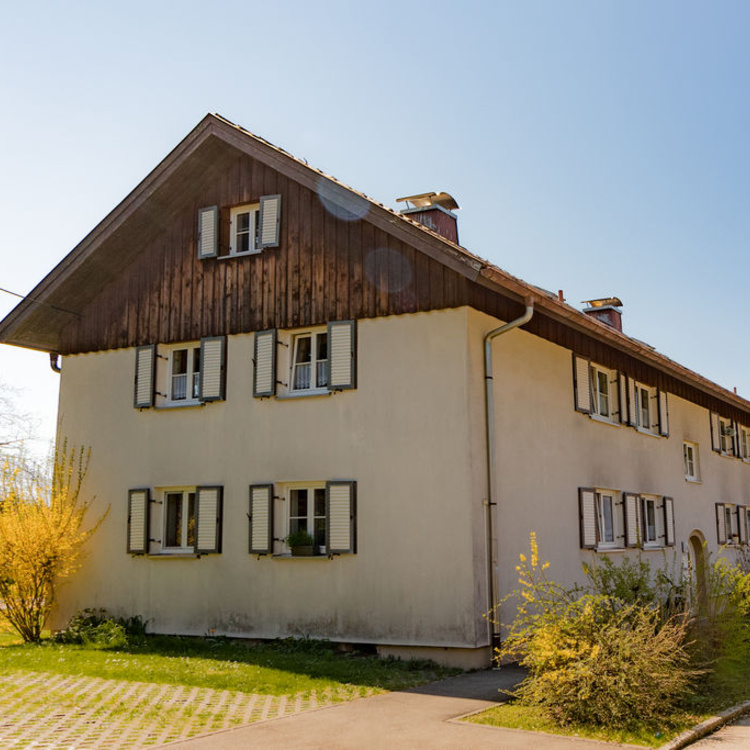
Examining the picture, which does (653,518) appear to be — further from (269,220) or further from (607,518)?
(269,220)

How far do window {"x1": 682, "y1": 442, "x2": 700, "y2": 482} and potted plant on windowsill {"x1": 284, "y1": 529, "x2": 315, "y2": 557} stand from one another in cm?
1274

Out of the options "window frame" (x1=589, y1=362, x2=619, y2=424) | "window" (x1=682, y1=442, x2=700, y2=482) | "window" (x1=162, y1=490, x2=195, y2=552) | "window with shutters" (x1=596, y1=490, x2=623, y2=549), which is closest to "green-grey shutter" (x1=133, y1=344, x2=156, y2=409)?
"window" (x1=162, y1=490, x2=195, y2=552)

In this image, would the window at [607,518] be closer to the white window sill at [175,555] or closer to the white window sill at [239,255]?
the white window sill at [175,555]

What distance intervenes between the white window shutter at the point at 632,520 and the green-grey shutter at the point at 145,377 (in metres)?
9.64

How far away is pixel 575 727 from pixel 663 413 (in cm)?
1344

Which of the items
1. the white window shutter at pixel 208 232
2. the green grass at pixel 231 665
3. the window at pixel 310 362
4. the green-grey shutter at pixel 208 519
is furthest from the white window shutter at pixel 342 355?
the green grass at pixel 231 665

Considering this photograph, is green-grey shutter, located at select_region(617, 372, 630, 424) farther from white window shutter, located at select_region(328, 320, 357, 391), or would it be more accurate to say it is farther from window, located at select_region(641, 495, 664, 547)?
white window shutter, located at select_region(328, 320, 357, 391)

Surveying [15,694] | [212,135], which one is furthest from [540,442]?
[15,694]

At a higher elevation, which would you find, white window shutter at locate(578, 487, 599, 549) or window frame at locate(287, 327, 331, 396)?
window frame at locate(287, 327, 331, 396)

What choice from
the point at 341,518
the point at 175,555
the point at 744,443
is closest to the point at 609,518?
the point at 341,518

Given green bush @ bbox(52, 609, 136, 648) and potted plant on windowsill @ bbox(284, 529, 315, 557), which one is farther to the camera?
green bush @ bbox(52, 609, 136, 648)

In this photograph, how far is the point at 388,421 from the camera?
1390 cm

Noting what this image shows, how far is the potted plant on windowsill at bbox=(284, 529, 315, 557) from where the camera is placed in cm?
1412

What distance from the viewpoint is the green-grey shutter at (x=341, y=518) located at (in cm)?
1375
